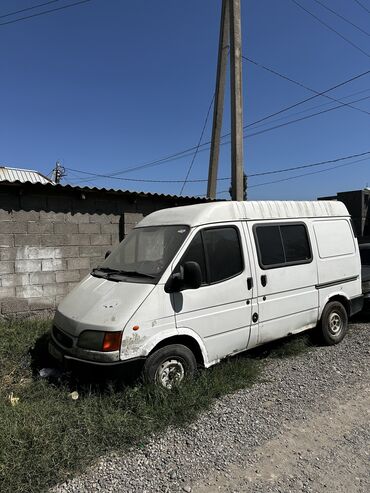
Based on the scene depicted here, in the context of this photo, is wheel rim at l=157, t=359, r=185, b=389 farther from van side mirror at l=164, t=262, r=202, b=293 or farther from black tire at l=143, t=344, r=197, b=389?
van side mirror at l=164, t=262, r=202, b=293

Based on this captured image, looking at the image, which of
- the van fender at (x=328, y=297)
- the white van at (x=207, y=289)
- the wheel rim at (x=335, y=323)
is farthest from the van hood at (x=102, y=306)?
the wheel rim at (x=335, y=323)

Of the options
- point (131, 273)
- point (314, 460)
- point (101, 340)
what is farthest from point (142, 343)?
point (314, 460)

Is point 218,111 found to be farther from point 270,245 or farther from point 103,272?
point 103,272

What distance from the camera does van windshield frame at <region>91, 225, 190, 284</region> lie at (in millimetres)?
4082

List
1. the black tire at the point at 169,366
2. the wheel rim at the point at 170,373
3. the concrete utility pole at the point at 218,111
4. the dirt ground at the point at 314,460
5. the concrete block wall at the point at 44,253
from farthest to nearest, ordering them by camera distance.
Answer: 1. the concrete utility pole at the point at 218,111
2. the concrete block wall at the point at 44,253
3. the wheel rim at the point at 170,373
4. the black tire at the point at 169,366
5. the dirt ground at the point at 314,460

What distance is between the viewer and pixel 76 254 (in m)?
7.23

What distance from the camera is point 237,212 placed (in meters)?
4.68

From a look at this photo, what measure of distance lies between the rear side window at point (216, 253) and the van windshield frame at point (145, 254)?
18 centimetres

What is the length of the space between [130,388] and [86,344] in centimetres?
61

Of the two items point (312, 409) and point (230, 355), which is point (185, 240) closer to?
point (230, 355)

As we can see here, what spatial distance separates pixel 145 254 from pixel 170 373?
143cm

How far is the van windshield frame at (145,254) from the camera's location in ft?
13.4

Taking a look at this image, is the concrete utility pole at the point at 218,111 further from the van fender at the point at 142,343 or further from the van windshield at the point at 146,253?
the van fender at the point at 142,343

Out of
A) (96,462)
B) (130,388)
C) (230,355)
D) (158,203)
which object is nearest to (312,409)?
(230,355)
